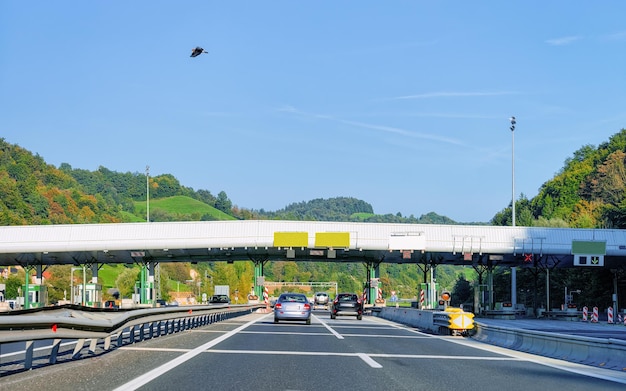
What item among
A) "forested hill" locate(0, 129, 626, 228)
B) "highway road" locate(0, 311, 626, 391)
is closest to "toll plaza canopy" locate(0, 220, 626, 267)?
"forested hill" locate(0, 129, 626, 228)

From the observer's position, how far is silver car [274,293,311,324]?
36562 mm

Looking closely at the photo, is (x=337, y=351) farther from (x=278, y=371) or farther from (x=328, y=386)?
(x=328, y=386)

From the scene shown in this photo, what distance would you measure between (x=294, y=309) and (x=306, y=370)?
22846 mm

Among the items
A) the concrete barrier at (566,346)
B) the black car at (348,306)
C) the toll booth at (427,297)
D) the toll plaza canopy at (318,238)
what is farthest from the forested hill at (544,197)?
the concrete barrier at (566,346)

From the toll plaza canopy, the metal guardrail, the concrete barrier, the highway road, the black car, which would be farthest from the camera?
the toll plaza canopy

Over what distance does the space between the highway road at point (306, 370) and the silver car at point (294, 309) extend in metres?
15.7

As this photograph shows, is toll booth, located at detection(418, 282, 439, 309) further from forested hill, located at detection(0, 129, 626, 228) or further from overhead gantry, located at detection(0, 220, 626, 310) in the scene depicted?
forested hill, located at detection(0, 129, 626, 228)

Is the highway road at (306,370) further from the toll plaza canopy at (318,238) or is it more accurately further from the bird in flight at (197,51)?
the toll plaza canopy at (318,238)

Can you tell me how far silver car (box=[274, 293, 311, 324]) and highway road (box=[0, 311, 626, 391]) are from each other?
15.7m

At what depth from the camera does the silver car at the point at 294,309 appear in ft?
120

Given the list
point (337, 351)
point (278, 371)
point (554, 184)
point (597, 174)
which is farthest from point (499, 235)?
point (554, 184)

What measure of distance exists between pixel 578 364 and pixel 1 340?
454 inches

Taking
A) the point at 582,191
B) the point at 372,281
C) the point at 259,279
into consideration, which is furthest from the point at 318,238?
the point at 582,191

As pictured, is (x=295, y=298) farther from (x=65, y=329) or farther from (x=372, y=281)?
(x=372, y=281)
